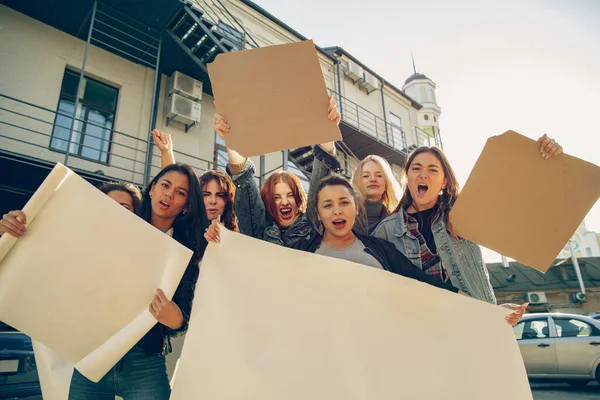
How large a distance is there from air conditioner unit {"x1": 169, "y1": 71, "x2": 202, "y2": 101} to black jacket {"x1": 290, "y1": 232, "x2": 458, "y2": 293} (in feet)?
24.3

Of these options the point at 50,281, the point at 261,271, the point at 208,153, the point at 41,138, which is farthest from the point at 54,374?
the point at 208,153

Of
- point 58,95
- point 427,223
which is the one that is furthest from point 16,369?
point 58,95

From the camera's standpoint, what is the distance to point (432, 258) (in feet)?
6.65

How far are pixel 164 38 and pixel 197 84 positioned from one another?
122 cm

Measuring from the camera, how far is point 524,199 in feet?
5.91

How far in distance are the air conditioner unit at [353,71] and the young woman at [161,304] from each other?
12.5 meters

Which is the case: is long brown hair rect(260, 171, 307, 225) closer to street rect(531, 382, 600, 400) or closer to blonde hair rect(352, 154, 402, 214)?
blonde hair rect(352, 154, 402, 214)

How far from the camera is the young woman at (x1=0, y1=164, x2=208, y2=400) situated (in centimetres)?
152

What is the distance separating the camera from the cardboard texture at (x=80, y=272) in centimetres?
148

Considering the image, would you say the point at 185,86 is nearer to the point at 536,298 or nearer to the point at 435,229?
the point at 435,229

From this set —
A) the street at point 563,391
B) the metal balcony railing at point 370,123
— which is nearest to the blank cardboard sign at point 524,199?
the street at point 563,391

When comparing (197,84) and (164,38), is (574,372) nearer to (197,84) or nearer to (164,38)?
(197,84)

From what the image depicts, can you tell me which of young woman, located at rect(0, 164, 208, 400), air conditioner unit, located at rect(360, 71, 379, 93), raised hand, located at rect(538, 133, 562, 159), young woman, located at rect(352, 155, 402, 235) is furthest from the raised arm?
air conditioner unit, located at rect(360, 71, 379, 93)

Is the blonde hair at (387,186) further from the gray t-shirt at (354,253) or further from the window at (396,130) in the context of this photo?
the window at (396,130)
